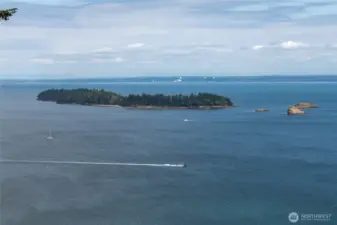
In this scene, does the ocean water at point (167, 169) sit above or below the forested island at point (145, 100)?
below

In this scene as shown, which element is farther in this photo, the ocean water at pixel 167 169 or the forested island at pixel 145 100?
the forested island at pixel 145 100

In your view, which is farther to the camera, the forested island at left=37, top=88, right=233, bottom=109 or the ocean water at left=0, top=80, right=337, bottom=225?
the forested island at left=37, top=88, right=233, bottom=109

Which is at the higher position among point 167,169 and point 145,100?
point 145,100

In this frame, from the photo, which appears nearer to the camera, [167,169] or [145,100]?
[167,169]

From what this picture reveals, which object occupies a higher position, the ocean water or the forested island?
the forested island

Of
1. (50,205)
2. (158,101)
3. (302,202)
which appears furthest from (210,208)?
(158,101)
